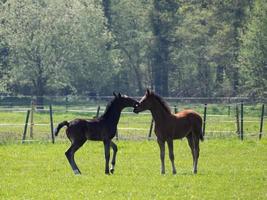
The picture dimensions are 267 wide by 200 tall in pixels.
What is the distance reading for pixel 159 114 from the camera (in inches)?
826

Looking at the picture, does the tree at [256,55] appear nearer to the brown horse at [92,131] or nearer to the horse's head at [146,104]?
the horse's head at [146,104]

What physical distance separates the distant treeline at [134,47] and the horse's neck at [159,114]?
37.8 m

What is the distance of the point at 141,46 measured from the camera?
243 feet

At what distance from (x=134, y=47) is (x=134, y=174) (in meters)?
54.8

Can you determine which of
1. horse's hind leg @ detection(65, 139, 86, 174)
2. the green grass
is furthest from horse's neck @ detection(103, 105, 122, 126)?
the green grass

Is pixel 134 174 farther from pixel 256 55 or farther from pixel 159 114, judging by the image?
pixel 256 55

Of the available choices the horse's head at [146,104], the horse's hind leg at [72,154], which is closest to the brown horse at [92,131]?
the horse's hind leg at [72,154]

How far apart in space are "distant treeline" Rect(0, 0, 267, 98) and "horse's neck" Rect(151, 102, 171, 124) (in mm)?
37813

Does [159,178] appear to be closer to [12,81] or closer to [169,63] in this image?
[12,81]

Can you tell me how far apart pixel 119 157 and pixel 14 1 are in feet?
134

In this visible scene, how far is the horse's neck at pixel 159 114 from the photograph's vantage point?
68.7 feet

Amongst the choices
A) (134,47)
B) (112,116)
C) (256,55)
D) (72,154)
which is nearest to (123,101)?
(112,116)

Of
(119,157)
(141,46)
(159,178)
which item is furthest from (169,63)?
(159,178)

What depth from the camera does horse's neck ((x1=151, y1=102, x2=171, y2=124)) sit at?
2095cm
